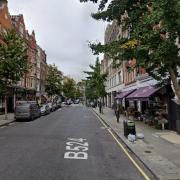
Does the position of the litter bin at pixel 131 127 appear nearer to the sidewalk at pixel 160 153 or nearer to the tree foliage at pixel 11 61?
the sidewalk at pixel 160 153

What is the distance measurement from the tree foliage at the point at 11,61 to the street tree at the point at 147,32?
2391 centimetres

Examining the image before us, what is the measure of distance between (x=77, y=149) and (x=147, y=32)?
694 centimetres

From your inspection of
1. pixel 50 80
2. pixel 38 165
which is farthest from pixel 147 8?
pixel 50 80

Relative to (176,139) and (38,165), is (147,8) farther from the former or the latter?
(176,139)

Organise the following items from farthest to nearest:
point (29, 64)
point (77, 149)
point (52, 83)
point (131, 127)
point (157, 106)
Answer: point (52, 83)
point (29, 64)
point (157, 106)
point (131, 127)
point (77, 149)

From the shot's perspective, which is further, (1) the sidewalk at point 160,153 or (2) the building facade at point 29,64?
(2) the building facade at point 29,64

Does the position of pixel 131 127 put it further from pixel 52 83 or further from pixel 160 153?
pixel 52 83

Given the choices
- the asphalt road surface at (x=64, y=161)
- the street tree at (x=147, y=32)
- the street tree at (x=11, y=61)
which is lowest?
the asphalt road surface at (x=64, y=161)

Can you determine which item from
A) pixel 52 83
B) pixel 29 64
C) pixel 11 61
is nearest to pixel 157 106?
pixel 11 61

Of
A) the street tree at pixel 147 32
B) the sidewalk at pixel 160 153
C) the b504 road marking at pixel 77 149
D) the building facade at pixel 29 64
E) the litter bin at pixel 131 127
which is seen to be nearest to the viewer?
the street tree at pixel 147 32

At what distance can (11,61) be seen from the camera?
117 ft

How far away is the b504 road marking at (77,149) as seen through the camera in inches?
552

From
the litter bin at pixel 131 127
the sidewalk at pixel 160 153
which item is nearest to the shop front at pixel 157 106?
the sidewalk at pixel 160 153

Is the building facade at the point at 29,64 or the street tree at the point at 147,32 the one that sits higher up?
the building facade at the point at 29,64
